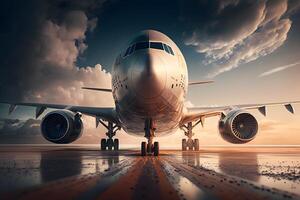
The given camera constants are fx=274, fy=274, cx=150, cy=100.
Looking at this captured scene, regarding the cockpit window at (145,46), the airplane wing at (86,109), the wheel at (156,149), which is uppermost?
the cockpit window at (145,46)

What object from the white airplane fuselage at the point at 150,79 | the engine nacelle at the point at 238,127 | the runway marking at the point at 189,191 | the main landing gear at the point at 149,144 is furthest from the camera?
the engine nacelle at the point at 238,127

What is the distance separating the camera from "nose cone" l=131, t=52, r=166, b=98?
9.57m

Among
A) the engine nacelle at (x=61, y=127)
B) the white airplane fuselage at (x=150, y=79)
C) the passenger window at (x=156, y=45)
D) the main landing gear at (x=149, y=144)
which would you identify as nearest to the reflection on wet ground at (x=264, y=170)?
the white airplane fuselage at (x=150, y=79)

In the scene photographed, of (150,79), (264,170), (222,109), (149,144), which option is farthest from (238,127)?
(264,170)

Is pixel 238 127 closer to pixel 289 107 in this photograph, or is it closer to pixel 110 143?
pixel 289 107

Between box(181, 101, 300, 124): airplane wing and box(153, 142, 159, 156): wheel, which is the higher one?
box(181, 101, 300, 124): airplane wing

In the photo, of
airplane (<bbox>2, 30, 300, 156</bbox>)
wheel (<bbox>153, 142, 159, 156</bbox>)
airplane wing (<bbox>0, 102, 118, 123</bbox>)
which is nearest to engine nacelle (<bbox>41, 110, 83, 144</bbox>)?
airplane (<bbox>2, 30, 300, 156</bbox>)

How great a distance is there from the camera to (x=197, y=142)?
23.5 meters

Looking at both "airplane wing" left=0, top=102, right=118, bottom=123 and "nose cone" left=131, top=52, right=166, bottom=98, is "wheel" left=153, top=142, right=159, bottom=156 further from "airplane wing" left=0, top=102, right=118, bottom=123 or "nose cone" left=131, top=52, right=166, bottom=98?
"airplane wing" left=0, top=102, right=118, bottom=123

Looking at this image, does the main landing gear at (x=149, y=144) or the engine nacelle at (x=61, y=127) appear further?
the engine nacelle at (x=61, y=127)

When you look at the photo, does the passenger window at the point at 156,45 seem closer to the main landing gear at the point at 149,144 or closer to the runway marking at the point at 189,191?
the main landing gear at the point at 149,144

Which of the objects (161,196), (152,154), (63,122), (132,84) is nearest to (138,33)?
(132,84)

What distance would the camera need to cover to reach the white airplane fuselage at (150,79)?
973 centimetres

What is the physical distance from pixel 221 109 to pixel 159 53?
31.5 ft
